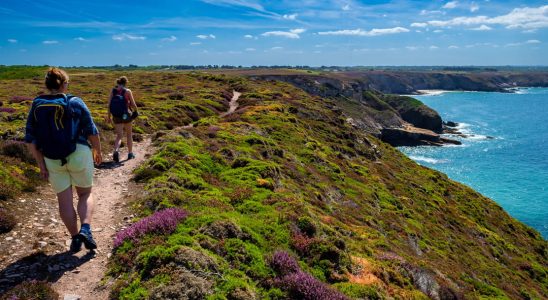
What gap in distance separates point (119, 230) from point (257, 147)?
1784 centimetres

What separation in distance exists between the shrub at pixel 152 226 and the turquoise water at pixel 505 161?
2550 inches

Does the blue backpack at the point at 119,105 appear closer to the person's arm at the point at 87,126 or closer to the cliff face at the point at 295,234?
the cliff face at the point at 295,234

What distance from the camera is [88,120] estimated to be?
9.07m

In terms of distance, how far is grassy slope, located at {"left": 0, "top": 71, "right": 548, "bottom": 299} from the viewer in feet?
33.0

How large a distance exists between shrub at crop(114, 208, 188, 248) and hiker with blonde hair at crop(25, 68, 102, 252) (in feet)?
4.85

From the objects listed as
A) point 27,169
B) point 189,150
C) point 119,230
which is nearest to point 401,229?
point 189,150

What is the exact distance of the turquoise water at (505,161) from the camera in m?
71.1

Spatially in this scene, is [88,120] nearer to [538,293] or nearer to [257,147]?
[257,147]

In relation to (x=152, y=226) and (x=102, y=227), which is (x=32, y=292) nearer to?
(x=152, y=226)

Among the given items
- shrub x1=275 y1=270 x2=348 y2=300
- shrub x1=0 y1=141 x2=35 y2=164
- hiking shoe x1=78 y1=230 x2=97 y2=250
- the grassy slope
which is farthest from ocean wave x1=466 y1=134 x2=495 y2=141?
hiking shoe x1=78 y1=230 x2=97 y2=250

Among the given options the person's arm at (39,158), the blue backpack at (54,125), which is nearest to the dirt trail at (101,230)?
the person's arm at (39,158)

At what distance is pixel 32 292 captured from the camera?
26.0 ft

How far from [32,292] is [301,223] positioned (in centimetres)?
894

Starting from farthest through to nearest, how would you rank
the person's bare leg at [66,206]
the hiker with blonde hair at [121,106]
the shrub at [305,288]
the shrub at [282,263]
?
the hiker with blonde hair at [121,106] → the shrub at [282,263] → the shrub at [305,288] → the person's bare leg at [66,206]
